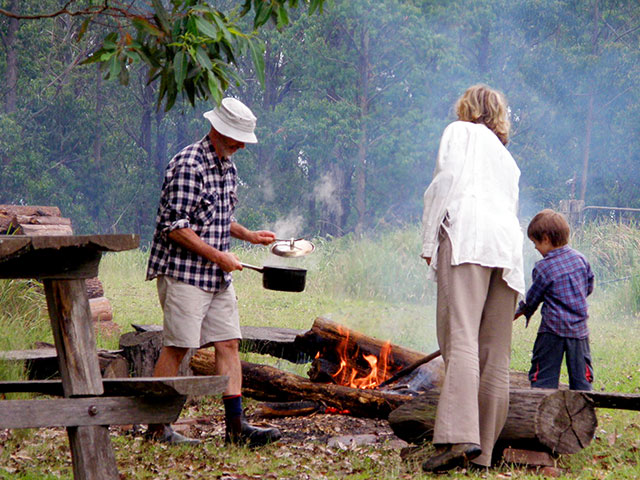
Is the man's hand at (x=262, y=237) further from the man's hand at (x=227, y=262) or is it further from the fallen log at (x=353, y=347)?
the fallen log at (x=353, y=347)

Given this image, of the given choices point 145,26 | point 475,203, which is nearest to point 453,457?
point 475,203

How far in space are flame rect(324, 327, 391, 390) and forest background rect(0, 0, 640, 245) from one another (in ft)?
56.0

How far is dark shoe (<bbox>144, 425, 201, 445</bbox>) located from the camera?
4746 millimetres

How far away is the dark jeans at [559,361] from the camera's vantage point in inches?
198

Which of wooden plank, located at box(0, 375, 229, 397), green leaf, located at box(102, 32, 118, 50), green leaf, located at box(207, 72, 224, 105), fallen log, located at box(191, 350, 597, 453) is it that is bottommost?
fallen log, located at box(191, 350, 597, 453)

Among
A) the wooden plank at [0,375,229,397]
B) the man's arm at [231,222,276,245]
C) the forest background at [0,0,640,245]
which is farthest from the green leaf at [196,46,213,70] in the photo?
the forest background at [0,0,640,245]

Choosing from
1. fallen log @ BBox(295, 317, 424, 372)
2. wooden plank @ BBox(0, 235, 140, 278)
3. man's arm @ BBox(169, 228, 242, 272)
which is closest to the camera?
wooden plank @ BBox(0, 235, 140, 278)

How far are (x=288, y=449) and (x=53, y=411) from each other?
1.85 meters

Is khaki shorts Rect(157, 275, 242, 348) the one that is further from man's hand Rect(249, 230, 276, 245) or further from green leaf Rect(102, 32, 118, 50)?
green leaf Rect(102, 32, 118, 50)

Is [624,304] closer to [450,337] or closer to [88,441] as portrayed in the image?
[450,337]

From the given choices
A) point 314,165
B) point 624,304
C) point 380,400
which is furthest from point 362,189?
point 380,400

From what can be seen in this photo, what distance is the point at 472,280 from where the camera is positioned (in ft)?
13.5

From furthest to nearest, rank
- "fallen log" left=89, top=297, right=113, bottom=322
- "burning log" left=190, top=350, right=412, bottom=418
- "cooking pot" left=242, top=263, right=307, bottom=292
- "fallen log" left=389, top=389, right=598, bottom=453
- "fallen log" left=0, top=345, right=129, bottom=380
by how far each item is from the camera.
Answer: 1. "fallen log" left=89, top=297, right=113, bottom=322
2. "fallen log" left=0, top=345, right=129, bottom=380
3. "burning log" left=190, top=350, right=412, bottom=418
4. "cooking pot" left=242, top=263, right=307, bottom=292
5. "fallen log" left=389, top=389, right=598, bottom=453

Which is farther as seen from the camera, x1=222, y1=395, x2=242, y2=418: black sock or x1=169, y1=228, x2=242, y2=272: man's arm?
x1=222, y1=395, x2=242, y2=418: black sock
